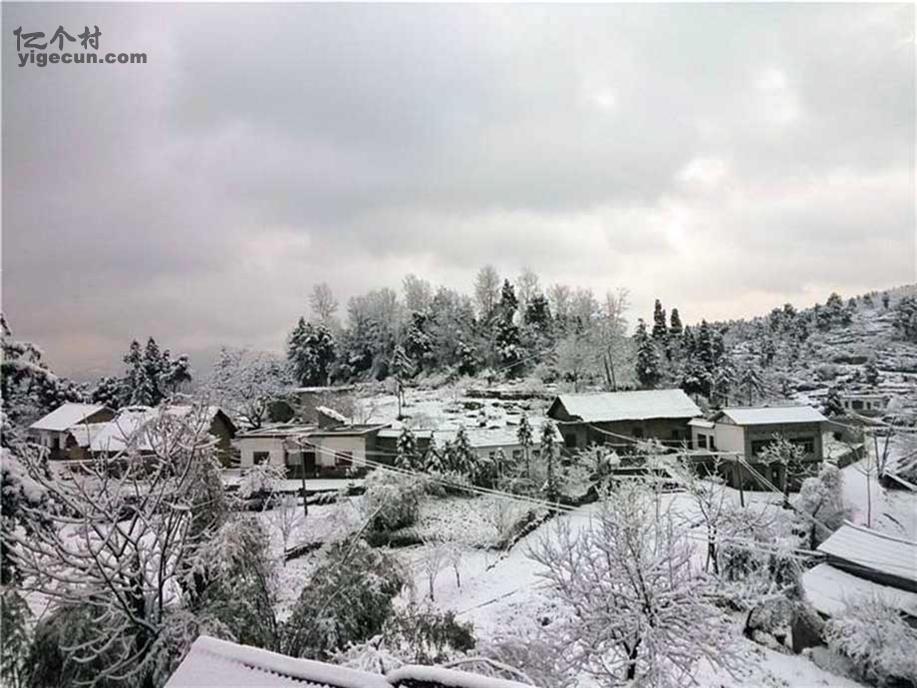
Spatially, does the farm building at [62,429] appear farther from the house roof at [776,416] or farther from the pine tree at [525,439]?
the house roof at [776,416]

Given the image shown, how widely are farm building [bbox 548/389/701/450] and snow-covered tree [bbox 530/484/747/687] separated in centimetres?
1503

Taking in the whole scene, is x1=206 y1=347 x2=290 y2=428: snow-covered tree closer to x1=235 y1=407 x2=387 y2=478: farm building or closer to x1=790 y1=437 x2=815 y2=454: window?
x1=235 y1=407 x2=387 y2=478: farm building

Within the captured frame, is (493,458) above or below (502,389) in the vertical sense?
below

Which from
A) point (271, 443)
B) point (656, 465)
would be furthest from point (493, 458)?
point (271, 443)

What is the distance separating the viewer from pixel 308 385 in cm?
3647

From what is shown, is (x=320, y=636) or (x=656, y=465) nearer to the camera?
(x=320, y=636)

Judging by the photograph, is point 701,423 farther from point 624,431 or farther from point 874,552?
point 874,552

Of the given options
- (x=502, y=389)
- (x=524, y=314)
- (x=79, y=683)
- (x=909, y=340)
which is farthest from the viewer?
(x=524, y=314)

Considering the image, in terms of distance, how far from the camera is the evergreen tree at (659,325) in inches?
Result: 1414

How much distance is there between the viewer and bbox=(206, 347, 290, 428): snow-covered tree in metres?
28.2

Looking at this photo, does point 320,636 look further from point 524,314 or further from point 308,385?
point 524,314

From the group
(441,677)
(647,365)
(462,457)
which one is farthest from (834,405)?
(441,677)

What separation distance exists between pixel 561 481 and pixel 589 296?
23.4 m

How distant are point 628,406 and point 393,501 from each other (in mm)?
11605
